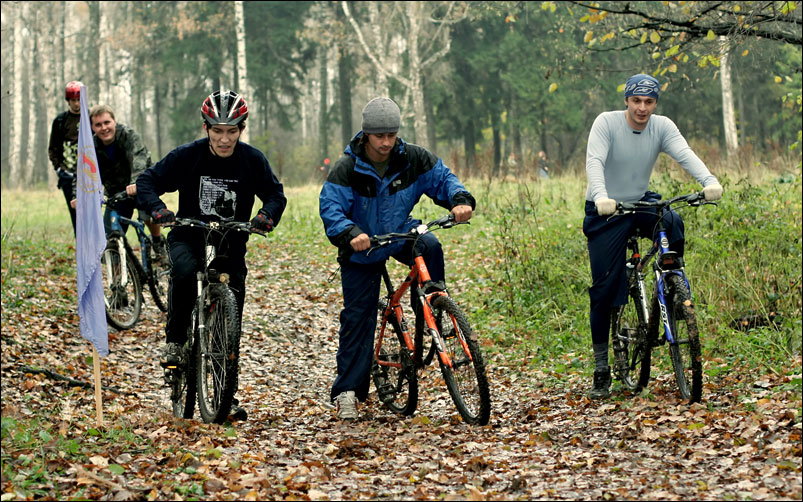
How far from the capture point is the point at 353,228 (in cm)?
591

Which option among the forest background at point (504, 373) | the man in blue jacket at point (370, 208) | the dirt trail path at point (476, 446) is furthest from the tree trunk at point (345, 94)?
the man in blue jacket at point (370, 208)

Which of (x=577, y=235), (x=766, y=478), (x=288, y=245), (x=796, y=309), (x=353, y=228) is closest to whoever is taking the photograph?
(x=766, y=478)

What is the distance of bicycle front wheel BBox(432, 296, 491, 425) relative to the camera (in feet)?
18.6

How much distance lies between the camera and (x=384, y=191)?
6250 millimetres

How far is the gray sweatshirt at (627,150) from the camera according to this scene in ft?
21.2

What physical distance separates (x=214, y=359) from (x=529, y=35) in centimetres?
3121

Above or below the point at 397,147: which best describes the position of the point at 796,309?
below

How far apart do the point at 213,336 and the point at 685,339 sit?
3301 millimetres

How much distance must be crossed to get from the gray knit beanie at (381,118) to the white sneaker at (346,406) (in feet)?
6.53

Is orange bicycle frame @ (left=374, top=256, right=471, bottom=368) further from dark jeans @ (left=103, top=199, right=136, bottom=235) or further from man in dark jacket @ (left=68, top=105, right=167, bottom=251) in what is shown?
dark jeans @ (left=103, top=199, right=136, bottom=235)

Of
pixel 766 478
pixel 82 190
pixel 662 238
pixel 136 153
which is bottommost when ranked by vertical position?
pixel 766 478

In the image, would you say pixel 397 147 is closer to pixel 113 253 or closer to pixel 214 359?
pixel 214 359

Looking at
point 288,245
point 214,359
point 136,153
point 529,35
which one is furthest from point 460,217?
point 529,35

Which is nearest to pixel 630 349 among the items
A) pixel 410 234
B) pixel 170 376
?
pixel 410 234
